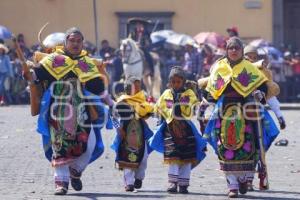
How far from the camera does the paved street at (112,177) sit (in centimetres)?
1280

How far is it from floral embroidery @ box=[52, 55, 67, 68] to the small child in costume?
0.90 meters

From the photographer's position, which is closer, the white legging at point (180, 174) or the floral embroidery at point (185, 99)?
the white legging at point (180, 174)

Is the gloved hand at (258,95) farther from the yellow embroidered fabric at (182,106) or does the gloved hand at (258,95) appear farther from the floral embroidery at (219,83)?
the yellow embroidered fabric at (182,106)

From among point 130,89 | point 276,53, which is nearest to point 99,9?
point 276,53

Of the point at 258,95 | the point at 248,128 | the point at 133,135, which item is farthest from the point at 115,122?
the point at 258,95

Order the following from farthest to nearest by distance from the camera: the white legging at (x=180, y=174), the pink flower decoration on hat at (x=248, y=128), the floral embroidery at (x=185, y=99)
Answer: the floral embroidery at (x=185, y=99), the white legging at (x=180, y=174), the pink flower decoration on hat at (x=248, y=128)

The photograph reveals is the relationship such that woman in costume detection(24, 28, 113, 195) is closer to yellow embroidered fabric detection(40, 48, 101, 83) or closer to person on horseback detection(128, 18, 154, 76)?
yellow embroidered fabric detection(40, 48, 101, 83)

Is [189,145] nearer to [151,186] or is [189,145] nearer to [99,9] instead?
[151,186]

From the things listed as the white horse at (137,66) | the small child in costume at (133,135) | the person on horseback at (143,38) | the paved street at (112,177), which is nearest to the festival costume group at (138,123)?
the small child in costume at (133,135)

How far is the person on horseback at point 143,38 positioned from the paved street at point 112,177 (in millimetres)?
10232

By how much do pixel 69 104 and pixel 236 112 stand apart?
173 centimetres

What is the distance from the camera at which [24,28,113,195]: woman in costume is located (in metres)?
13.0

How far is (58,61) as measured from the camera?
1296 cm

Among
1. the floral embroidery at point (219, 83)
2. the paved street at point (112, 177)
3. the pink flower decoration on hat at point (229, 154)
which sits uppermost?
the floral embroidery at point (219, 83)
